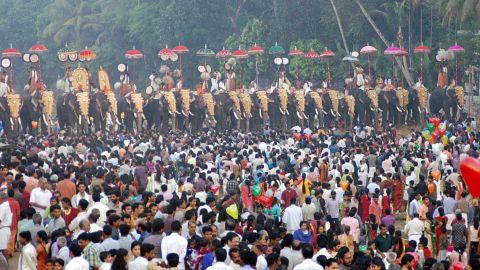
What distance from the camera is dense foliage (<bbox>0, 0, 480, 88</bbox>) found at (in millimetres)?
42375

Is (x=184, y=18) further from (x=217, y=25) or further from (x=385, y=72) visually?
(x=385, y=72)

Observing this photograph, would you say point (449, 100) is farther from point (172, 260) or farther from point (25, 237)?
point (172, 260)

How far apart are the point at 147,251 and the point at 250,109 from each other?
23767 millimetres

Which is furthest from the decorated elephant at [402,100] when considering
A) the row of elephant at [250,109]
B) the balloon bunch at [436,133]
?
the balloon bunch at [436,133]

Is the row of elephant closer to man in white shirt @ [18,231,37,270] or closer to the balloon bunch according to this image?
the balloon bunch

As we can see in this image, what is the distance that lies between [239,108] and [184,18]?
12.3m

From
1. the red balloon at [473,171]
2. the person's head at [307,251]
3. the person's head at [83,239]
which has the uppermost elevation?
the red balloon at [473,171]

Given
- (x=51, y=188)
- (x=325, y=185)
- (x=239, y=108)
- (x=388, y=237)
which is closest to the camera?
Answer: (x=388, y=237)

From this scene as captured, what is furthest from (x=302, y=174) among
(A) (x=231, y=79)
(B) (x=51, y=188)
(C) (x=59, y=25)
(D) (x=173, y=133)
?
(C) (x=59, y=25)

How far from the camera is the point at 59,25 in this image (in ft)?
176

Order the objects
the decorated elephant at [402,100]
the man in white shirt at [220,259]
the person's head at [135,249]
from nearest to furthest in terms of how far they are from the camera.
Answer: the man in white shirt at [220,259] → the person's head at [135,249] → the decorated elephant at [402,100]

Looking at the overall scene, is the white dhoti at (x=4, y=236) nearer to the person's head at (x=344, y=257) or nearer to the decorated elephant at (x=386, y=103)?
the person's head at (x=344, y=257)

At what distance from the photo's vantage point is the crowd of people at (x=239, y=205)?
1287 centimetres

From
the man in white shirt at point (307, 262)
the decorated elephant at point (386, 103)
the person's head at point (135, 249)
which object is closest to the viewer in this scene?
the man in white shirt at point (307, 262)
